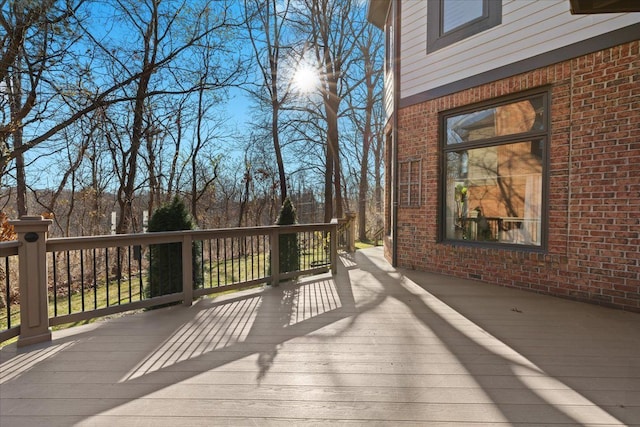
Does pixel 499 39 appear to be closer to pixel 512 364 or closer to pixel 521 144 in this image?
pixel 521 144

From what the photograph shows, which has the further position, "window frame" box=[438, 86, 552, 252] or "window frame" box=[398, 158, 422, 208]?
"window frame" box=[398, 158, 422, 208]

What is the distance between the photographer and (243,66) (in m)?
6.69

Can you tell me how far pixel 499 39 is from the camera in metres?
4.29

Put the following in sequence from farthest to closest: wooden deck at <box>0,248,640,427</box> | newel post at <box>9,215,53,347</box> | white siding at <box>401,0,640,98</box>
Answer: white siding at <box>401,0,640,98</box>
newel post at <box>9,215,53,347</box>
wooden deck at <box>0,248,640,427</box>

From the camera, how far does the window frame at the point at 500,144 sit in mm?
3945

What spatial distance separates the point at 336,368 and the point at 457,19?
5.13 metres

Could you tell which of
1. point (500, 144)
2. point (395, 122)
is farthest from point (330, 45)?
point (500, 144)

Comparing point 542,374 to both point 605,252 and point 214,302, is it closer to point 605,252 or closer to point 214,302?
point 605,252

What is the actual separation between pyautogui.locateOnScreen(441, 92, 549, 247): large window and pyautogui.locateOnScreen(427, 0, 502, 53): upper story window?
1.10 metres

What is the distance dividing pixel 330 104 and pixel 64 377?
11571 millimetres

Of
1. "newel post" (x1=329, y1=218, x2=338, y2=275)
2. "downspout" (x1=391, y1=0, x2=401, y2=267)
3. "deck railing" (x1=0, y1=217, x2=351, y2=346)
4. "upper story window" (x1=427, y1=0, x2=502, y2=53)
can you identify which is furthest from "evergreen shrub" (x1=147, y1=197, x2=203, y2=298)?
"upper story window" (x1=427, y1=0, x2=502, y2=53)

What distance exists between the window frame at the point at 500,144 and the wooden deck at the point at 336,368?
1.01m

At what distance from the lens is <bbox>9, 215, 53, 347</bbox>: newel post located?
95.2 inches

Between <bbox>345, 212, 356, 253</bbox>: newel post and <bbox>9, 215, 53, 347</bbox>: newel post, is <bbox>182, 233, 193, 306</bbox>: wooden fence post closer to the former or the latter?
<bbox>9, 215, 53, 347</bbox>: newel post
